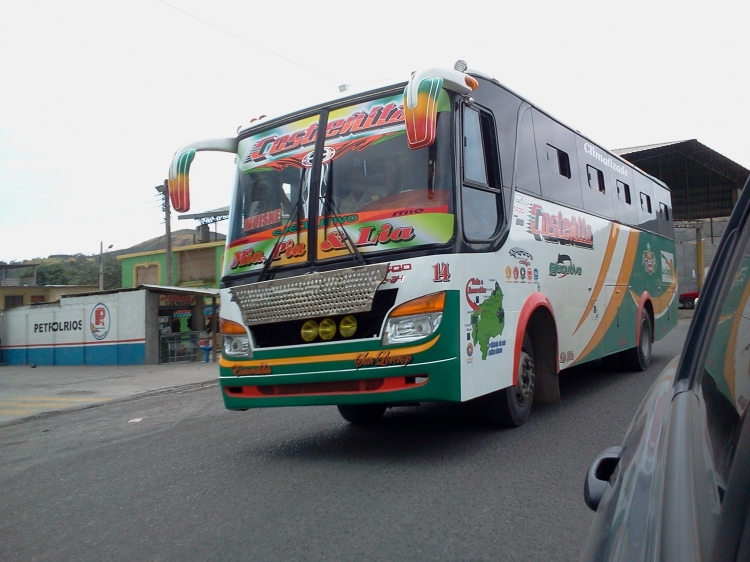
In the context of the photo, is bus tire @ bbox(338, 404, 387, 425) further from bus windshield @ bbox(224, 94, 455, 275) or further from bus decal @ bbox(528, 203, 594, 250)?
bus decal @ bbox(528, 203, 594, 250)

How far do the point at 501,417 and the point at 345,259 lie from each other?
7.16 ft

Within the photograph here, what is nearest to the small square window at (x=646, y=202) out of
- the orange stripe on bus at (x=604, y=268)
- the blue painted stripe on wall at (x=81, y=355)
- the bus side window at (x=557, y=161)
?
the orange stripe on bus at (x=604, y=268)

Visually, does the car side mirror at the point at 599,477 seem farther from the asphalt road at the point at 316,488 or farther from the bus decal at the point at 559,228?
the bus decal at the point at 559,228

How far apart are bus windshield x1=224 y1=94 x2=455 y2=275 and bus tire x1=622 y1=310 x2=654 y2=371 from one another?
6.61 metres

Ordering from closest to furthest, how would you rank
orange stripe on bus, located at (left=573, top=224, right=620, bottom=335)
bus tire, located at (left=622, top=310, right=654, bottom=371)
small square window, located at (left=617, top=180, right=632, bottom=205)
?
orange stripe on bus, located at (left=573, top=224, right=620, bottom=335), small square window, located at (left=617, top=180, right=632, bottom=205), bus tire, located at (left=622, top=310, right=654, bottom=371)

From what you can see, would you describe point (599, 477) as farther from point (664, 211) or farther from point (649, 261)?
point (664, 211)

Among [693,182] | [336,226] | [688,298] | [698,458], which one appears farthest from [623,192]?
[693,182]

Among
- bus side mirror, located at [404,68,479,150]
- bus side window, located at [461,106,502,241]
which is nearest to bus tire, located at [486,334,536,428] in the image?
bus side window, located at [461,106,502,241]

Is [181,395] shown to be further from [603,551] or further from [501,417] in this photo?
[603,551]

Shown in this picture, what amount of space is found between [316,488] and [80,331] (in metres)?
23.6

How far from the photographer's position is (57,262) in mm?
72688

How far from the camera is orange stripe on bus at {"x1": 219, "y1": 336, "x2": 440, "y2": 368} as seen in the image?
17.6ft

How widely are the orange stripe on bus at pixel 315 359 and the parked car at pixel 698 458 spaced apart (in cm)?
310

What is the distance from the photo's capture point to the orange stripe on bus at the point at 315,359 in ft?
17.6
